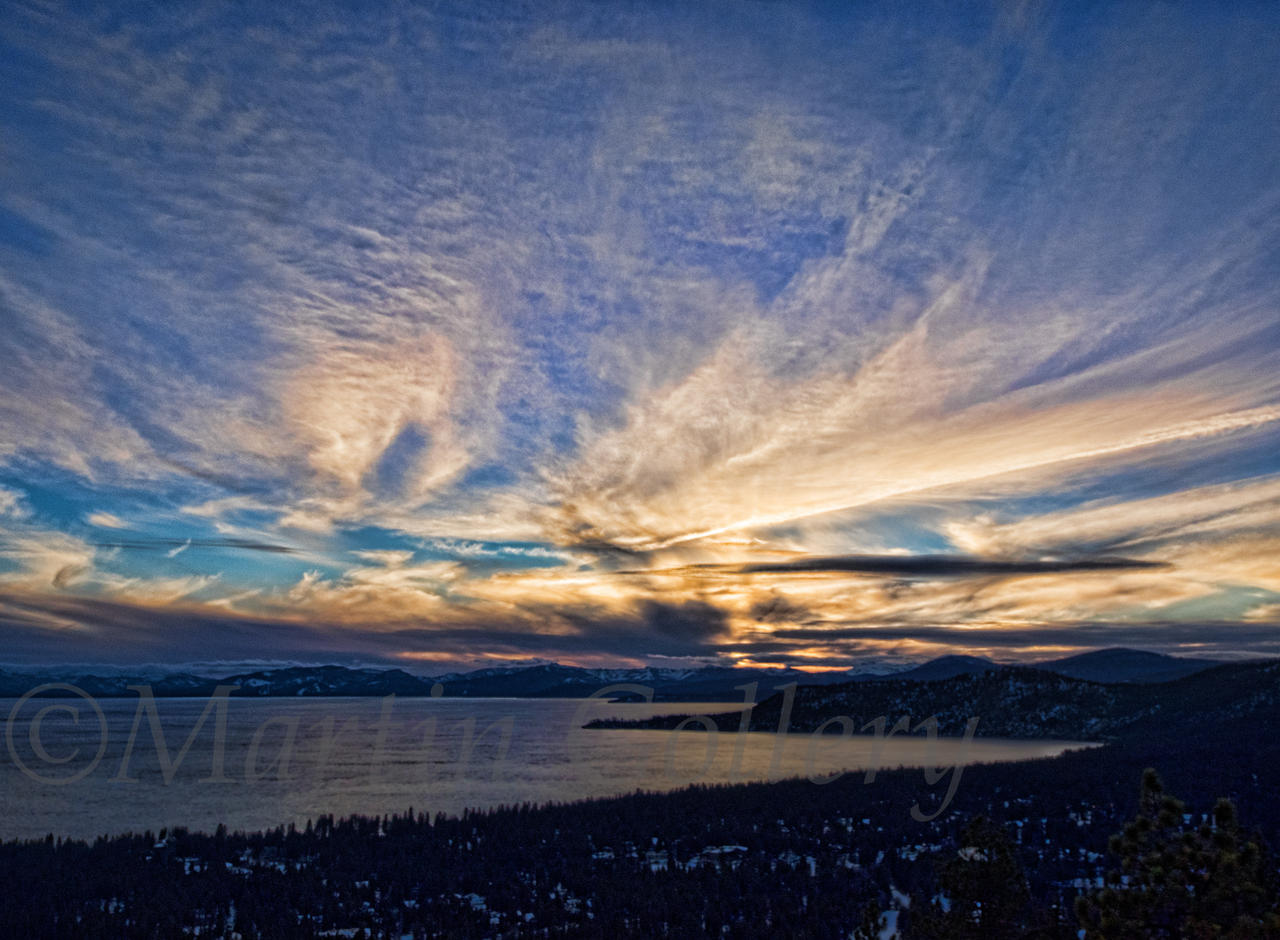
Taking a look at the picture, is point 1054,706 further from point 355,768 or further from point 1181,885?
point 1181,885

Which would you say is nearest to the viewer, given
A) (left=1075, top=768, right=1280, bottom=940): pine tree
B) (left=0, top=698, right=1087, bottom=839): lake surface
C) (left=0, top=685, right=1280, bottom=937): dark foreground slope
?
(left=1075, top=768, right=1280, bottom=940): pine tree

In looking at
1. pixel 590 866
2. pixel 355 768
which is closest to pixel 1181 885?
pixel 590 866

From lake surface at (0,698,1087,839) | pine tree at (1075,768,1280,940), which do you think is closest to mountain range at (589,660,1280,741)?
lake surface at (0,698,1087,839)

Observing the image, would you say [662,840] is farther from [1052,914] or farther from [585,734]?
[585,734]

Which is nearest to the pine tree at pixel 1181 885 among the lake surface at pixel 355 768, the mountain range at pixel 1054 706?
the lake surface at pixel 355 768

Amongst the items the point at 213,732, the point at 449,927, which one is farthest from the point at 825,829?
the point at 213,732

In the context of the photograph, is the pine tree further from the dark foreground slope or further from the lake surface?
the lake surface
